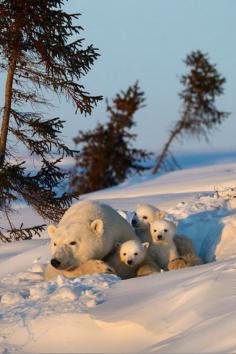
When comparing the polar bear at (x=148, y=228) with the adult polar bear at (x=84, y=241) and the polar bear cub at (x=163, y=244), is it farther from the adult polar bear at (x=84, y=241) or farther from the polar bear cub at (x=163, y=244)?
the adult polar bear at (x=84, y=241)

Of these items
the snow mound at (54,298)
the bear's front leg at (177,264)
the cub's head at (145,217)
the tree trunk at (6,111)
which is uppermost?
the tree trunk at (6,111)

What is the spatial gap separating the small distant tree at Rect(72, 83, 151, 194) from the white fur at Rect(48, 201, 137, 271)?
33146mm

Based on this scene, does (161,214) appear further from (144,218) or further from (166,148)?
(166,148)

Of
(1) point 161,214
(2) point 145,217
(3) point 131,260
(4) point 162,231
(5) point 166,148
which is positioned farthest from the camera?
(5) point 166,148

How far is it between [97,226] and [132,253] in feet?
1.74

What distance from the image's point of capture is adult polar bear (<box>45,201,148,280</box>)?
9070 millimetres

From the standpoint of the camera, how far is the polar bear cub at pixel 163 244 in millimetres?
9828

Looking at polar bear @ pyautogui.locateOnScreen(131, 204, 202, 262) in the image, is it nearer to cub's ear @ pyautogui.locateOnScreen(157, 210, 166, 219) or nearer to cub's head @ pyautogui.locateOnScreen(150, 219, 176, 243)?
cub's ear @ pyautogui.locateOnScreen(157, 210, 166, 219)

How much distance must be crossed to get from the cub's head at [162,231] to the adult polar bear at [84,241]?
13.5 inches

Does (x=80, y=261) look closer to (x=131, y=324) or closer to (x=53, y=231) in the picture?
(x=53, y=231)

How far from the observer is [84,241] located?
9281mm

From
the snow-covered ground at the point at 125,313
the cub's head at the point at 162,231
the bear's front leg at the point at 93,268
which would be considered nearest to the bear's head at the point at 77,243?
the bear's front leg at the point at 93,268

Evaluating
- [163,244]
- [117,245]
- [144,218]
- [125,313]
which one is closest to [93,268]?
[117,245]

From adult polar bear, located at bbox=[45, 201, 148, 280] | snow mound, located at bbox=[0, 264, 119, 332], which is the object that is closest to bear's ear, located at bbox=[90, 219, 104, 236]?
adult polar bear, located at bbox=[45, 201, 148, 280]
